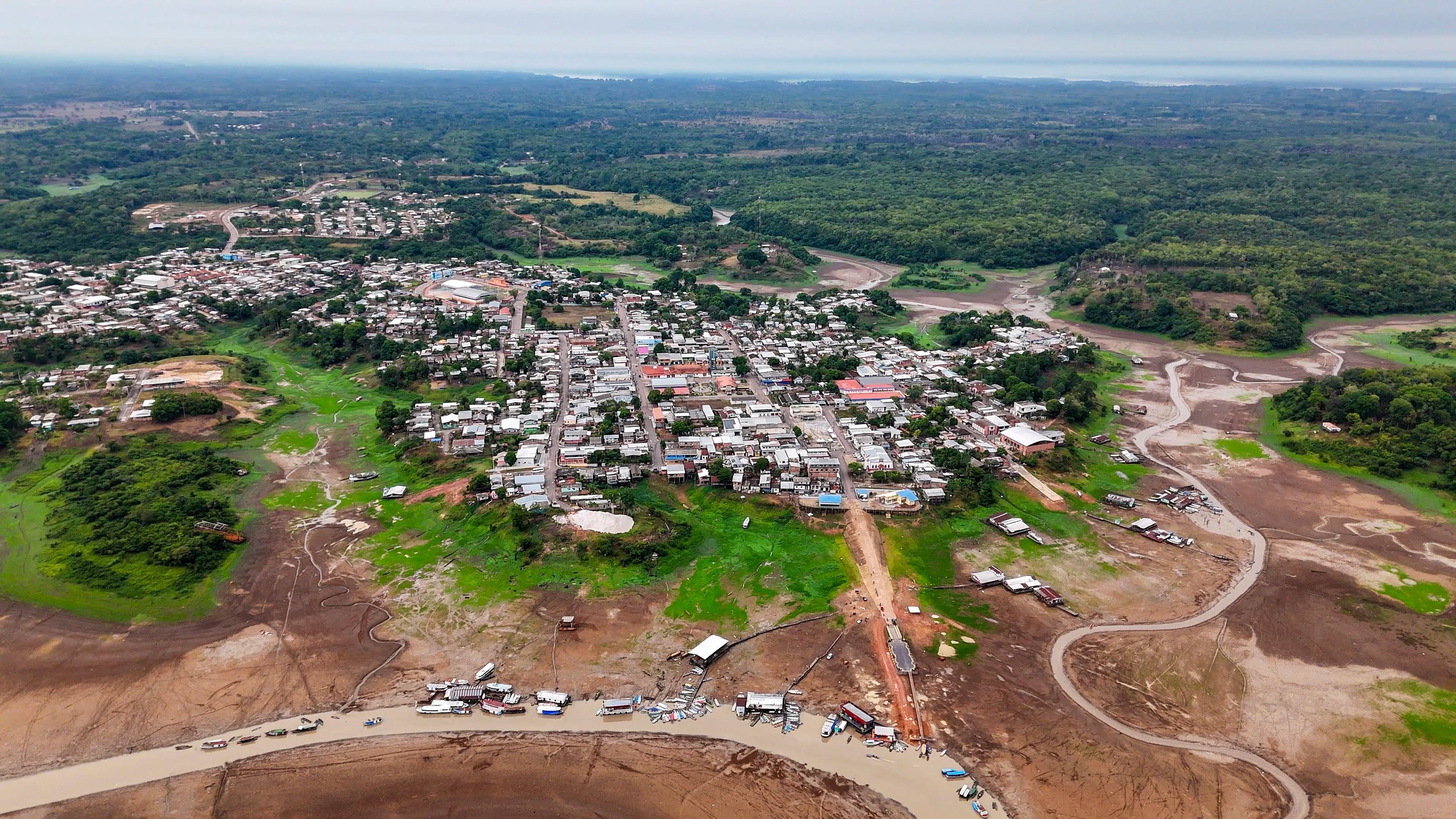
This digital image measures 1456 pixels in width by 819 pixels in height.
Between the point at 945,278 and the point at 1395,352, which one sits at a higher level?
the point at 945,278

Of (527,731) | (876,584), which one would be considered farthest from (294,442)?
(876,584)

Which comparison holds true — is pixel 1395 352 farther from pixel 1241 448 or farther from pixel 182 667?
pixel 182 667

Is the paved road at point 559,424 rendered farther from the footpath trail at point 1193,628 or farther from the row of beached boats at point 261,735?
the footpath trail at point 1193,628

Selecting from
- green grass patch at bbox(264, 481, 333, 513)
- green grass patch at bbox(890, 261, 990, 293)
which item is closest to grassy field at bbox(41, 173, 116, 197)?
green grass patch at bbox(264, 481, 333, 513)

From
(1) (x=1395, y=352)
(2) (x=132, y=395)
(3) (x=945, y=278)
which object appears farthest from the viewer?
(3) (x=945, y=278)

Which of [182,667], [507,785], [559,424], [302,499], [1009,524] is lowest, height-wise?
[507,785]

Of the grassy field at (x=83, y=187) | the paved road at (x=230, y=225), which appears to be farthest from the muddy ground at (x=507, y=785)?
the grassy field at (x=83, y=187)
